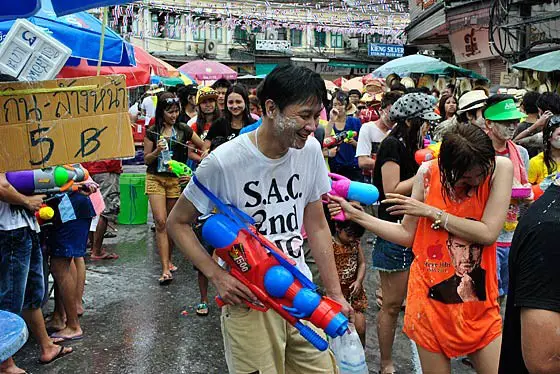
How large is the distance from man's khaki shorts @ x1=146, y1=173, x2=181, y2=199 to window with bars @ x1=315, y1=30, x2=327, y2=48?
40.8 meters

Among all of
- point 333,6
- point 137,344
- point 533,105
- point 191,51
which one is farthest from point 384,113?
point 333,6

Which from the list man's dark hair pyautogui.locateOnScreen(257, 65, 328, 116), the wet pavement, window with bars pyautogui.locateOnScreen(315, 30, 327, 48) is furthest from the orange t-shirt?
window with bars pyautogui.locateOnScreen(315, 30, 327, 48)

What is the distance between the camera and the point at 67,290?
Answer: 15.4 feet

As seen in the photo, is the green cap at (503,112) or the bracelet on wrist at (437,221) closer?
the bracelet on wrist at (437,221)

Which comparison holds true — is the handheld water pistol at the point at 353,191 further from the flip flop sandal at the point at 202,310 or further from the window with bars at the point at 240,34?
the window with bars at the point at 240,34

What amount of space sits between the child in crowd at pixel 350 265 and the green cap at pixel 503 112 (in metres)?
1.17

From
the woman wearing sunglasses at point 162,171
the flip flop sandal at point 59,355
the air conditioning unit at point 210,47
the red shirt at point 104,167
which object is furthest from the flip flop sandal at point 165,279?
the air conditioning unit at point 210,47

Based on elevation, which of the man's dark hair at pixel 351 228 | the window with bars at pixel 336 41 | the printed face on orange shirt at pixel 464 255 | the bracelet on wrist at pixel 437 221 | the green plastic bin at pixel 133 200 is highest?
the window with bars at pixel 336 41

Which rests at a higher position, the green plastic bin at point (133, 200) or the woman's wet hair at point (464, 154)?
the woman's wet hair at point (464, 154)

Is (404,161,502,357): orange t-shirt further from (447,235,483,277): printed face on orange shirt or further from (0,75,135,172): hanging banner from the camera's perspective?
(0,75,135,172): hanging banner

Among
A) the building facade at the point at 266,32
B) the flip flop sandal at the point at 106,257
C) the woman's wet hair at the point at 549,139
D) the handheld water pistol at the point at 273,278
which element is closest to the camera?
the handheld water pistol at the point at 273,278

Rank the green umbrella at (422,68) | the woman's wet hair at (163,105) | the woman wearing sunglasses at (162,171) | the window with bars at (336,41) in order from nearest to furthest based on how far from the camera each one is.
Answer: the woman wearing sunglasses at (162,171) → the woman's wet hair at (163,105) → the green umbrella at (422,68) → the window with bars at (336,41)

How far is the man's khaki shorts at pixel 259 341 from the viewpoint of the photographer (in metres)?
2.69

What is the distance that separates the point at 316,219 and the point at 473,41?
16.0 m
